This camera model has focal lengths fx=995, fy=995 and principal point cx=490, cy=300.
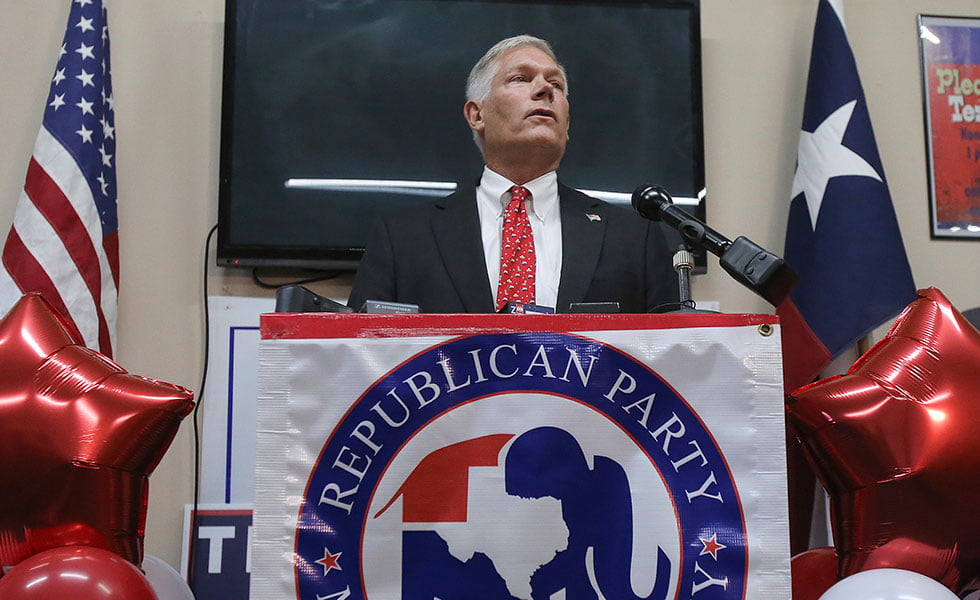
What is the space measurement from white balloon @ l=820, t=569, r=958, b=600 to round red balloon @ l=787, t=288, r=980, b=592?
4 centimetres

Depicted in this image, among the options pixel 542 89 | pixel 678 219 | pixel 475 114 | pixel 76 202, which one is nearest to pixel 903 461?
pixel 678 219

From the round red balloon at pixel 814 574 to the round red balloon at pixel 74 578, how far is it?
91 centimetres

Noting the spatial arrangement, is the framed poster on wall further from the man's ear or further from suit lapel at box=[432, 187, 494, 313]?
suit lapel at box=[432, 187, 494, 313]

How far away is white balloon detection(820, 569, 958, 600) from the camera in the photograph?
1203 millimetres

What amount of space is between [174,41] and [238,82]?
28 centimetres

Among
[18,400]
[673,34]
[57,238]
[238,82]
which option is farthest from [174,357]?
[673,34]

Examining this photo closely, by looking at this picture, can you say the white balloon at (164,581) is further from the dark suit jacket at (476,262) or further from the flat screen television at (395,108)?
the flat screen television at (395,108)

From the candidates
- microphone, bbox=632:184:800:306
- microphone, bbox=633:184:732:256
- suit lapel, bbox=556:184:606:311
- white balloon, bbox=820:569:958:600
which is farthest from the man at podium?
white balloon, bbox=820:569:958:600

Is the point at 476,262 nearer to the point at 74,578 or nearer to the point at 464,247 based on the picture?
the point at 464,247

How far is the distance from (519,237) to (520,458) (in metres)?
0.94

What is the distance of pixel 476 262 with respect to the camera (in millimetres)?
2094

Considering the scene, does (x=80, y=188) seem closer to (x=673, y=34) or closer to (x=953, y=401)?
(x=673, y=34)

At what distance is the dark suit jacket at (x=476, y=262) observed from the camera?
2047 millimetres

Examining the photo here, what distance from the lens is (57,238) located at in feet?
8.47
